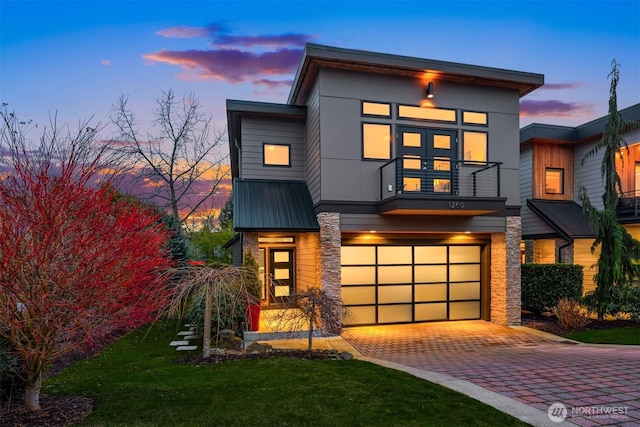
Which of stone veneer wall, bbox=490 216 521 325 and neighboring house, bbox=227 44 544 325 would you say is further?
stone veneer wall, bbox=490 216 521 325

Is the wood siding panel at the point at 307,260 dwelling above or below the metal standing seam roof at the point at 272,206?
below

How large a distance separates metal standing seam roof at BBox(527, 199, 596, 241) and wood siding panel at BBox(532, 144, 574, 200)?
13.1 inches

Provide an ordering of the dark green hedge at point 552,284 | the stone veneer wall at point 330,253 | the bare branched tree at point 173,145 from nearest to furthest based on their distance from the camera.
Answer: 1. the stone veneer wall at point 330,253
2. the dark green hedge at point 552,284
3. the bare branched tree at point 173,145

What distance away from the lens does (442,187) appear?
12.0 meters

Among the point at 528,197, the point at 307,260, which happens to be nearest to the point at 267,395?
the point at 307,260

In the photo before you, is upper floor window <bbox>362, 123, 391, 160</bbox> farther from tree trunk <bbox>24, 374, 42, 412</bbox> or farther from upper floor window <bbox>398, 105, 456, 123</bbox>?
tree trunk <bbox>24, 374, 42, 412</bbox>

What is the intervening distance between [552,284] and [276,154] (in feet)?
35.5

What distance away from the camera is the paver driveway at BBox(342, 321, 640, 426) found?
5.18m

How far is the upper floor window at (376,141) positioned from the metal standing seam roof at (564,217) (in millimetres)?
8060

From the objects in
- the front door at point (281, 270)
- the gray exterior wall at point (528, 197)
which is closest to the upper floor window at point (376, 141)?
the front door at point (281, 270)

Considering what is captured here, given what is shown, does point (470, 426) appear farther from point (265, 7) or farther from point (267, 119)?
point (265, 7)

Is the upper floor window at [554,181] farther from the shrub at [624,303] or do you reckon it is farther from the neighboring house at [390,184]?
the shrub at [624,303]

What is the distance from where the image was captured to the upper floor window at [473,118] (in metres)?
12.2

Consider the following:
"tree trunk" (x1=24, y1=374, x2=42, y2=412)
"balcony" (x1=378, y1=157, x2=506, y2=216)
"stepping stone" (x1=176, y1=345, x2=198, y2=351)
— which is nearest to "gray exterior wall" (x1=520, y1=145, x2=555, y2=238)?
"balcony" (x1=378, y1=157, x2=506, y2=216)
